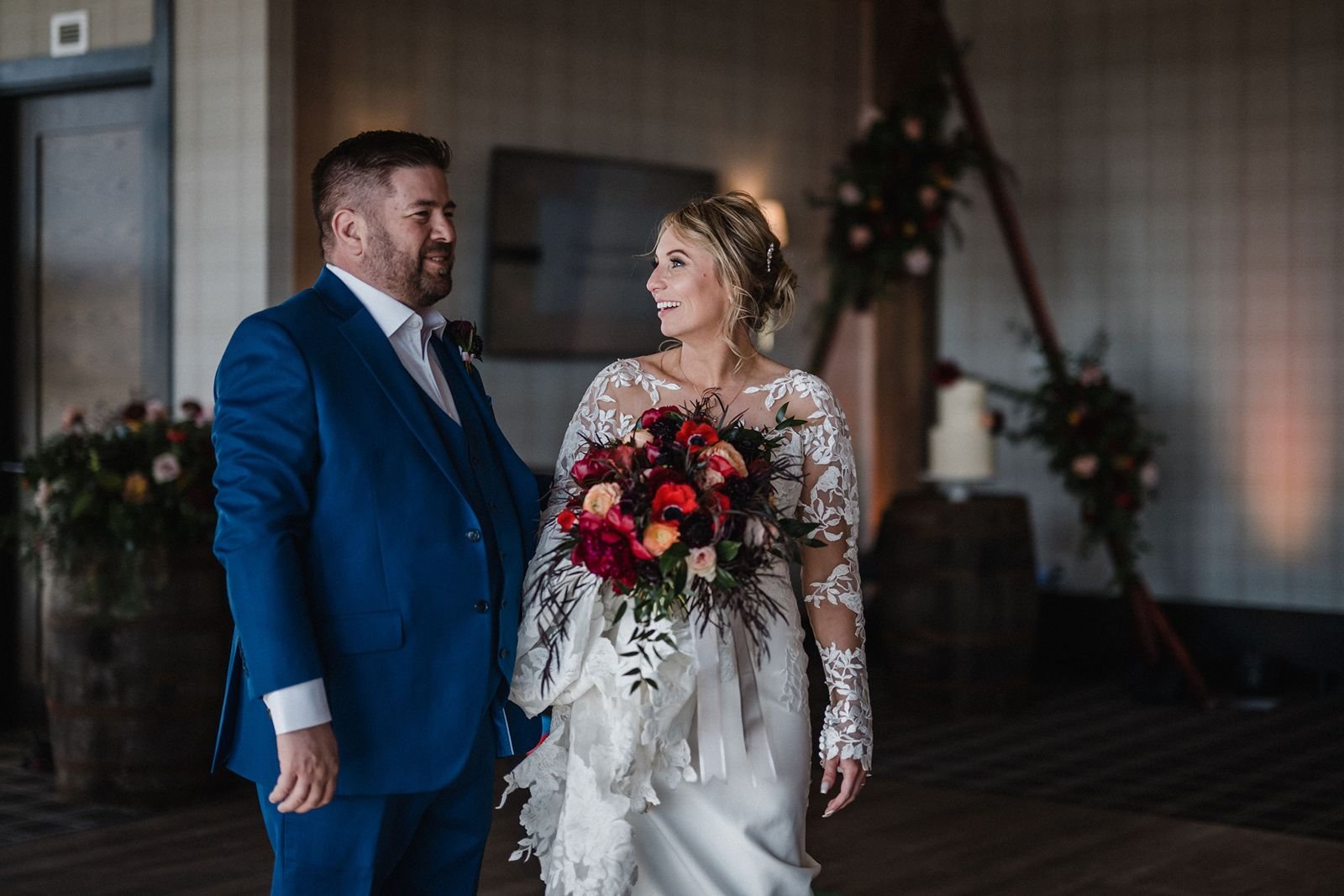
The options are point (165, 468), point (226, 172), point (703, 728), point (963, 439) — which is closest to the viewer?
point (703, 728)

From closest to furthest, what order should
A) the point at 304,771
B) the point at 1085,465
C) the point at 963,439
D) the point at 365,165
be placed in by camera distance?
the point at 304,771, the point at 365,165, the point at 963,439, the point at 1085,465

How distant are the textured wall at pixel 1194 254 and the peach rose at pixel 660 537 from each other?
19.9 feet

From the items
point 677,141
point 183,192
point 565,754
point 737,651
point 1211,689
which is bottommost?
point 1211,689

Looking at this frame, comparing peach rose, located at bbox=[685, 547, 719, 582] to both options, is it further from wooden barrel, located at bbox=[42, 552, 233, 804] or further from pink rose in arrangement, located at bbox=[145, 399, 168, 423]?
pink rose in arrangement, located at bbox=[145, 399, 168, 423]

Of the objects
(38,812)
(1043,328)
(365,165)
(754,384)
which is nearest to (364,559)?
(365,165)

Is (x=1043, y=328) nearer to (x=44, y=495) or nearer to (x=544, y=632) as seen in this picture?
(x=44, y=495)

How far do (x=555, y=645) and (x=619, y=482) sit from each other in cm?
28

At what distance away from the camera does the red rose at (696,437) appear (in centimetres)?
237

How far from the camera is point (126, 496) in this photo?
483 centimetres

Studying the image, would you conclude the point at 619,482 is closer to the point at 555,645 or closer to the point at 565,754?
the point at 555,645

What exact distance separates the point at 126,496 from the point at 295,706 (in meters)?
2.95

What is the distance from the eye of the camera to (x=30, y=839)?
4.54 m

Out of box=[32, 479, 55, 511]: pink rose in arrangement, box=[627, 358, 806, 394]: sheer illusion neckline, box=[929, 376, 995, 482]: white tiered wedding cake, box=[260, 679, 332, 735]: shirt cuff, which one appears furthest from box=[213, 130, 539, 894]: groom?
box=[929, 376, 995, 482]: white tiered wedding cake

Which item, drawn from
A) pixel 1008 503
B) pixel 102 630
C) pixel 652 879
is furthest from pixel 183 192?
pixel 652 879
